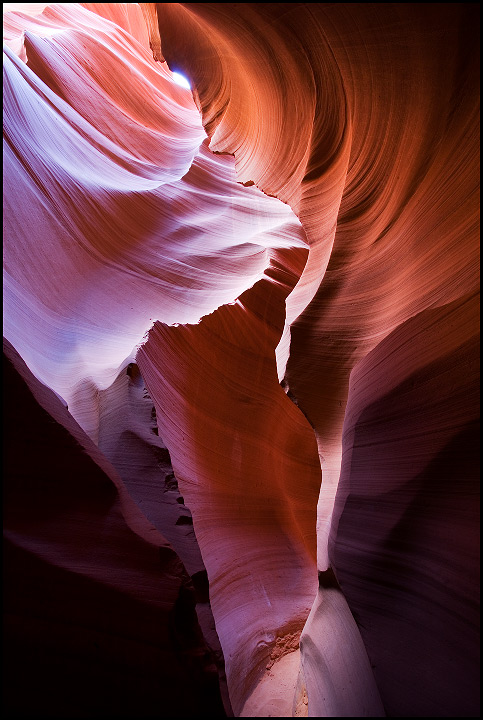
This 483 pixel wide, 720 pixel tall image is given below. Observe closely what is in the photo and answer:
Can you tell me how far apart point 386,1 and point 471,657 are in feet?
7.62

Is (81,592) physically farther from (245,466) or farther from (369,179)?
(369,179)

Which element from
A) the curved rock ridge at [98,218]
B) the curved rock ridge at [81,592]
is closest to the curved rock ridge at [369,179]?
the curved rock ridge at [81,592]

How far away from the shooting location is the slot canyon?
1.72 meters

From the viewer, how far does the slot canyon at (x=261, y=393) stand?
5.65 ft

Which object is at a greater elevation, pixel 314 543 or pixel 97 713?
pixel 314 543

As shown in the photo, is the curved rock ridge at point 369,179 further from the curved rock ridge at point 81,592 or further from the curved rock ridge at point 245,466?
the curved rock ridge at point 245,466

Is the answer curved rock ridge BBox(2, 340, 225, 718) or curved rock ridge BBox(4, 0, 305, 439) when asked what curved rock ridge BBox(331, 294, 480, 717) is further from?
curved rock ridge BBox(4, 0, 305, 439)

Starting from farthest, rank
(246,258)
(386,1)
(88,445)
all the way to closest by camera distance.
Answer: (246,258) < (88,445) < (386,1)

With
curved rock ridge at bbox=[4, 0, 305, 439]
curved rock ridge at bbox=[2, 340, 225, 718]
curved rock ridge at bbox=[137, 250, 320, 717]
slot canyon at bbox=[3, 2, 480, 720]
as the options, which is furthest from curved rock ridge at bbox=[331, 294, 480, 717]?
curved rock ridge at bbox=[4, 0, 305, 439]

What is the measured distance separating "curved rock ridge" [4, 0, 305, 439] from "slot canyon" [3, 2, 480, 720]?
3cm

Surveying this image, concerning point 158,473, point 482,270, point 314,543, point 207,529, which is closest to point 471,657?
point 482,270

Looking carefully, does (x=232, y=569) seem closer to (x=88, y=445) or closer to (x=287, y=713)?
(x=287, y=713)

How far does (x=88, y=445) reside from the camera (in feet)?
7.56

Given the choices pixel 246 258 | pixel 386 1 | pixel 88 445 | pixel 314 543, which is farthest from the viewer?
pixel 246 258
